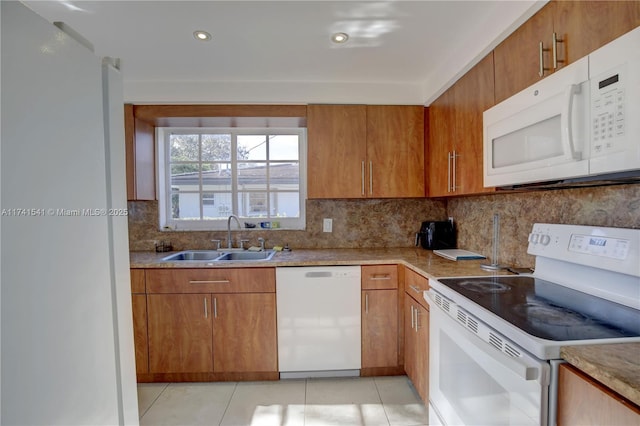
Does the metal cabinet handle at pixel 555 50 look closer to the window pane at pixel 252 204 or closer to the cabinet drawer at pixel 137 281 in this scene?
the window pane at pixel 252 204

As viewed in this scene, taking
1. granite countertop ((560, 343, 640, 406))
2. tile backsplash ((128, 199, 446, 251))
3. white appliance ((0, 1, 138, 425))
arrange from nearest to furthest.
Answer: white appliance ((0, 1, 138, 425))
granite countertop ((560, 343, 640, 406))
tile backsplash ((128, 199, 446, 251))

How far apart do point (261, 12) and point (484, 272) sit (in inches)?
71.6

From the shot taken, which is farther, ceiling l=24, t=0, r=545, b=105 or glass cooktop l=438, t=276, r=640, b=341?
ceiling l=24, t=0, r=545, b=105

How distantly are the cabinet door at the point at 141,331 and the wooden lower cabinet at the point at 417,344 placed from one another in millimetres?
1827

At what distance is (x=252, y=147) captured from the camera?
2.71m

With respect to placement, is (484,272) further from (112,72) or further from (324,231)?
(112,72)

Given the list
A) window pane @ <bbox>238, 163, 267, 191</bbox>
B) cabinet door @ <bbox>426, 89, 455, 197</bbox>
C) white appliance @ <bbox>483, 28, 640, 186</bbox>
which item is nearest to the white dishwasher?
cabinet door @ <bbox>426, 89, 455, 197</bbox>

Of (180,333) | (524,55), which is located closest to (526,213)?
(524,55)

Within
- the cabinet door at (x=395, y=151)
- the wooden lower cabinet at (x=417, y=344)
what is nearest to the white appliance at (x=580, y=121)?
the wooden lower cabinet at (x=417, y=344)

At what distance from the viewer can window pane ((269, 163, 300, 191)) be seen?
2.71 m

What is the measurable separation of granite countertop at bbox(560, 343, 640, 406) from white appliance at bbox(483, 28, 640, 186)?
0.49 meters

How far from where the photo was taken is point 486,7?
1.42 m

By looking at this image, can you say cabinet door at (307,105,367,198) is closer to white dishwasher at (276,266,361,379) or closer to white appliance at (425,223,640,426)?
white dishwasher at (276,266,361,379)

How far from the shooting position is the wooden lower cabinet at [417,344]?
1661mm
